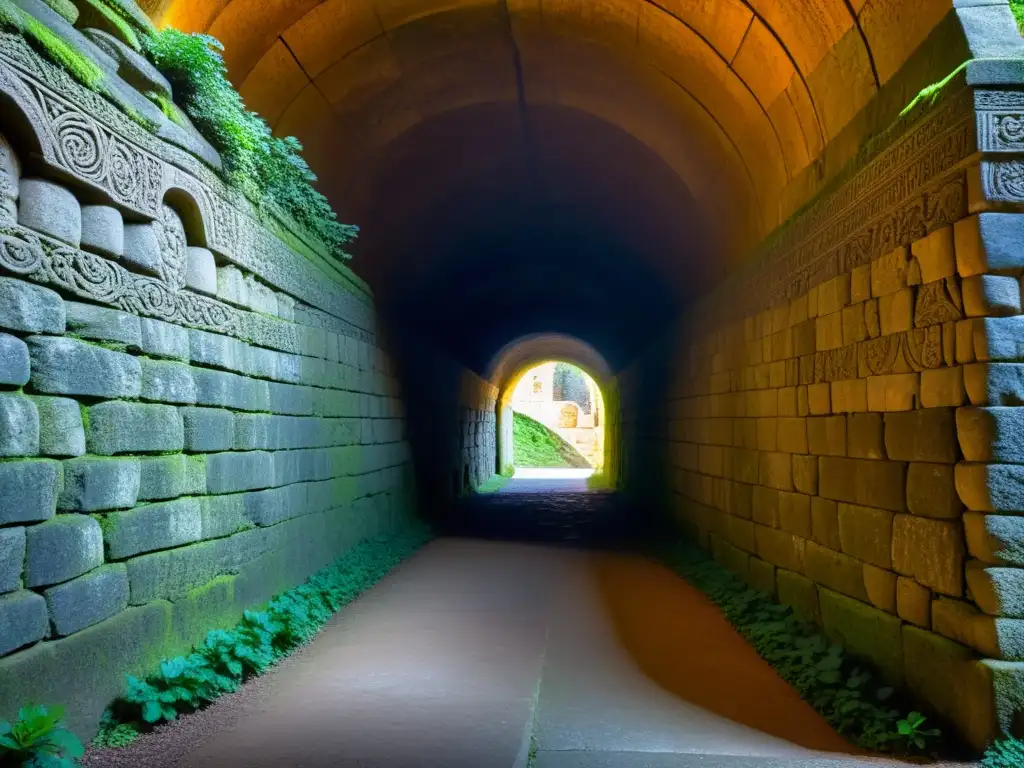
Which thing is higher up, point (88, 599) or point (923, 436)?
point (923, 436)

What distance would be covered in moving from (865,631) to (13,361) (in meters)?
4.73

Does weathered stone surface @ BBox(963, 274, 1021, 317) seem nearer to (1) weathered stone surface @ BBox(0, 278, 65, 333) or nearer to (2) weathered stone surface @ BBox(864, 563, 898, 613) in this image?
(2) weathered stone surface @ BBox(864, 563, 898, 613)

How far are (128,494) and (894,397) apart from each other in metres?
4.27

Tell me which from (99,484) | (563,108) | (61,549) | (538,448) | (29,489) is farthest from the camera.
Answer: (538,448)

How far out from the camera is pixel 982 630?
11.1ft

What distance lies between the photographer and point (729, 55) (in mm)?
6020

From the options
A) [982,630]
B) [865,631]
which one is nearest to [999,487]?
[982,630]

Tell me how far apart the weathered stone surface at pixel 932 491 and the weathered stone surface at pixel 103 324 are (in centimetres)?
428

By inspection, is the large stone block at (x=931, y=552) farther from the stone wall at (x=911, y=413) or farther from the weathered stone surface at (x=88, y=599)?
the weathered stone surface at (x=88, y=599)

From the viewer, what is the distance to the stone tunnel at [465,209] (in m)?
3.37

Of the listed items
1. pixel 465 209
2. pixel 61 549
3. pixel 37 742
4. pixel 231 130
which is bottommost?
pixel 37 742

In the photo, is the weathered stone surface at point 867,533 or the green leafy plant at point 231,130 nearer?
the weathered stone surface at point 867,533

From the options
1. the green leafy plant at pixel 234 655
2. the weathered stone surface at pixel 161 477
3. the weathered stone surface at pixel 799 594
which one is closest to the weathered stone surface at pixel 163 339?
the weathered stone surface at pixel 161 477

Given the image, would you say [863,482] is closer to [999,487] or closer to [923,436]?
[923,436]
